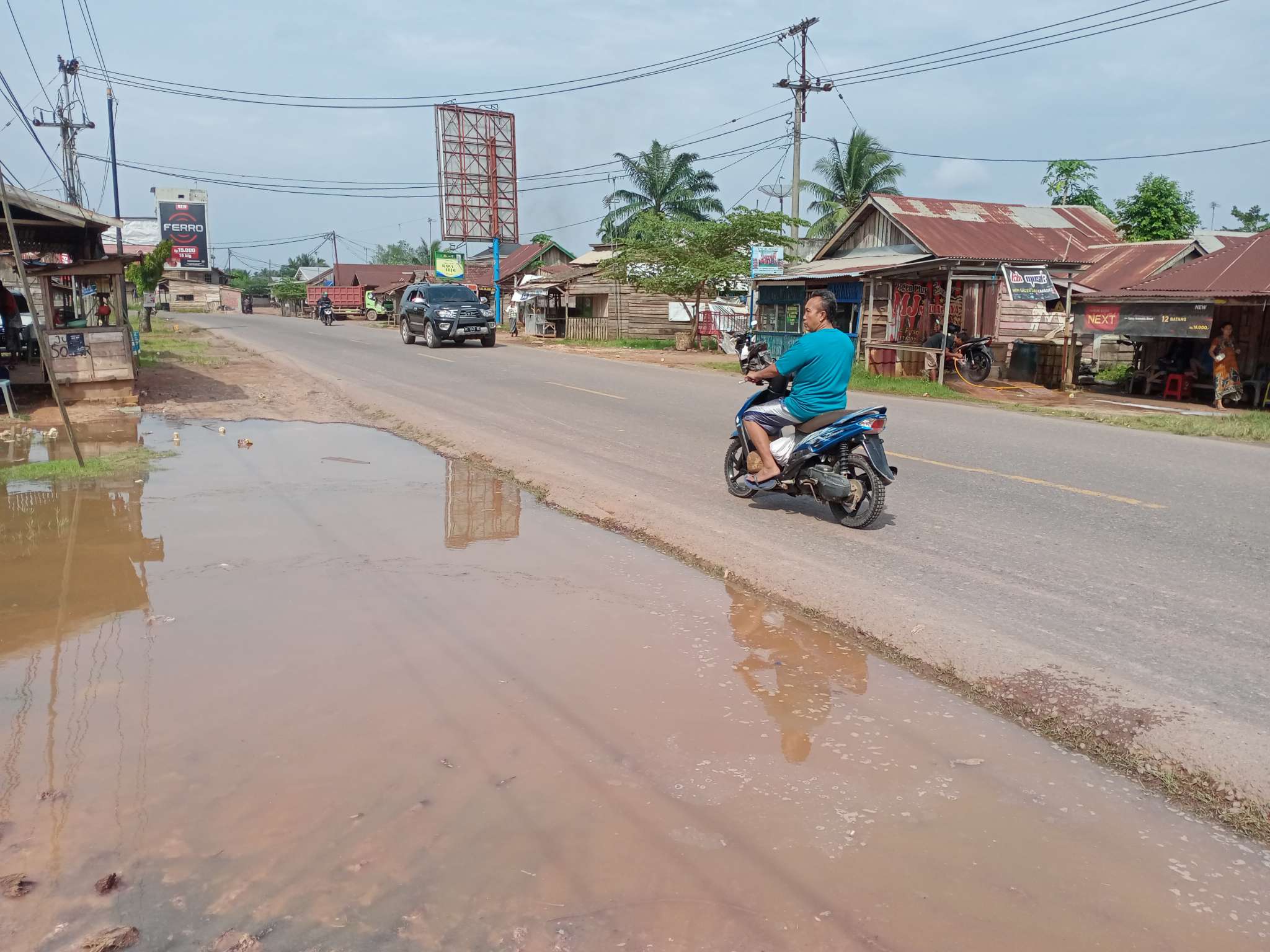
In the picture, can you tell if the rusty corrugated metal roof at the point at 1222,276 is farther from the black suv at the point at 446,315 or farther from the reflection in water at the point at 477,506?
the black suv at the point at 446,315

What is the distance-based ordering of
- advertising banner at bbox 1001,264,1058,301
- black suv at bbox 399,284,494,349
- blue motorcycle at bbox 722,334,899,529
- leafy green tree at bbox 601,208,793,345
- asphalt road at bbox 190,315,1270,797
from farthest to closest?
leafy green tree at bbox 601,208,793,345 < black suv at bbox 399,284,494,349 < advertising banner at bbox 1001,264,1058,301 < blue motorcycle at bbox 722,334,899,529 < asphalt road at bbox 190,315,1270,797

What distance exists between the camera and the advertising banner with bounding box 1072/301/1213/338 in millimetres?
15945

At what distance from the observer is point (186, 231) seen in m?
77.9

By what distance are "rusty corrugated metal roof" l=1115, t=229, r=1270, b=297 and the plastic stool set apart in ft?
6.19

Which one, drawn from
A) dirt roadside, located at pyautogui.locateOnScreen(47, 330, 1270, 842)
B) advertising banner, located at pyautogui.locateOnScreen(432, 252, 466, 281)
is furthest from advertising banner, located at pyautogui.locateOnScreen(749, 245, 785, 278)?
advertising banner, located at pyautogui.locateOnScreen(432, 252, 466, 281)

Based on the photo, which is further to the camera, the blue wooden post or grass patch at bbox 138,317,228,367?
the blue wooden post

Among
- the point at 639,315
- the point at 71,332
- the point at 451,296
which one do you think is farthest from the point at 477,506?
the point at 639,315

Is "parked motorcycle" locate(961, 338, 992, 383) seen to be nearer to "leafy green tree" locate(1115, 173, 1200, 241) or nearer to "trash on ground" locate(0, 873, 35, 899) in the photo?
"leafy green tree" locate(1115, 173, 1200, 241)

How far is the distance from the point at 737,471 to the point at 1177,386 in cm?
1369

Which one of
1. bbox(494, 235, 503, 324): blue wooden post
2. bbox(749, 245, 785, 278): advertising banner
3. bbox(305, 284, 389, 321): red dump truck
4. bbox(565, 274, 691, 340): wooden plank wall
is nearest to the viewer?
bbox(749, 245, 785, 278): advertising banner

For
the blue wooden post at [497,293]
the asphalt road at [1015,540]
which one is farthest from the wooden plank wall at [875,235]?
the blue wooden post at [497,293]

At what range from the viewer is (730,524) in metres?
7.15

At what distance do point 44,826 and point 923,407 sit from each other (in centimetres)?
1376

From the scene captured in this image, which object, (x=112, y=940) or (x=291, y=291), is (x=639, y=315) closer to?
(x=112, y=940)
